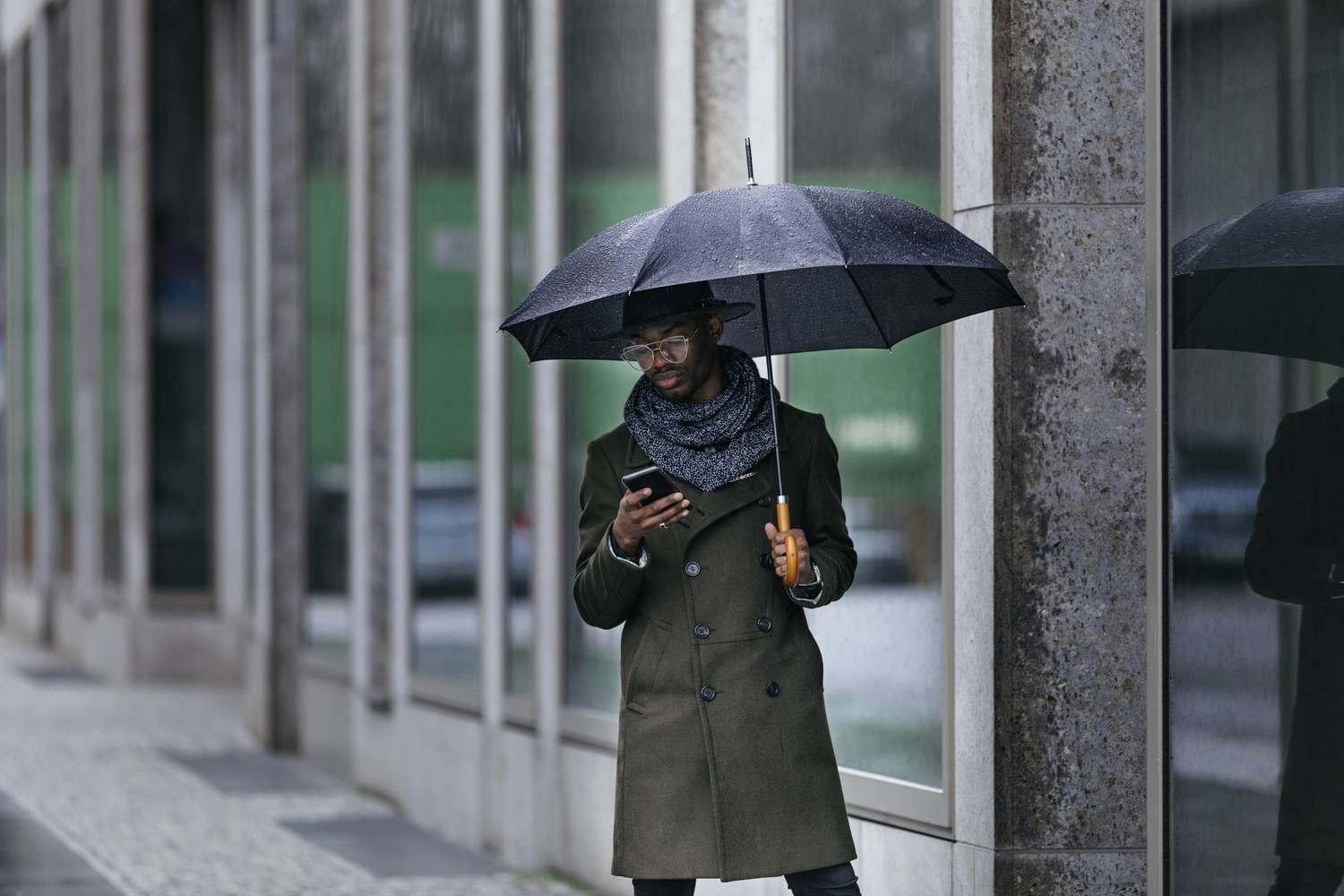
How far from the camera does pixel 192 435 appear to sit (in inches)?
715

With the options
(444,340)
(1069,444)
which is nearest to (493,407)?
(444,340)

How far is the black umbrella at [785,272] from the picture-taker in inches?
Answer: 173

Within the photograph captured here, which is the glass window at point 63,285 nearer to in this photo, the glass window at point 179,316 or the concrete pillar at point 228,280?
the glass window at point 179,316

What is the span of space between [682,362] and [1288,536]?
4.83 ft

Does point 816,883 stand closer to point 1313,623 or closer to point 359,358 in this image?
point 1313,623

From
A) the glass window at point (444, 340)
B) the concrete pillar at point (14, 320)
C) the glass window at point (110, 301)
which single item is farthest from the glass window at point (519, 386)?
the concrete pillar at point (14, 320)

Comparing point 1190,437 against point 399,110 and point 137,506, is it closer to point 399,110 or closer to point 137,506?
point 399,110

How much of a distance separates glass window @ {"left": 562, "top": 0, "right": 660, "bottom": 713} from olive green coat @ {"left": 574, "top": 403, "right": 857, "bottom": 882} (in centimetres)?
344

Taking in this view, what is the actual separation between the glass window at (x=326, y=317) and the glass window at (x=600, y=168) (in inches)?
128

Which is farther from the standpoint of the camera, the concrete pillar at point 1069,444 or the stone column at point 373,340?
the stone column at point 373,340

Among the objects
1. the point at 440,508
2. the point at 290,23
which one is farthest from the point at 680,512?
the point at 290,23

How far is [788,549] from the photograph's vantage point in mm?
4441

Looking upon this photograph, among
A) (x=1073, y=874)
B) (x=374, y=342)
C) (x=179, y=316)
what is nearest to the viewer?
(x=1073, y=874)

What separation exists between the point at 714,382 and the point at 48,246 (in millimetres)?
19091
